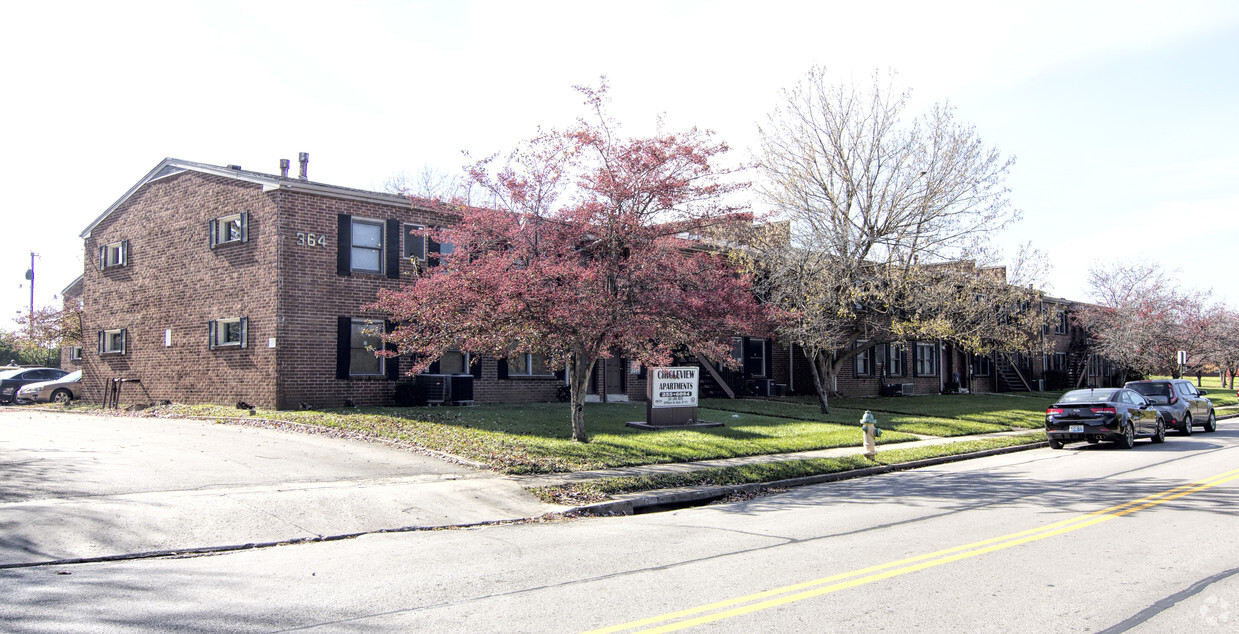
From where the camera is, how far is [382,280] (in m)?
22.2

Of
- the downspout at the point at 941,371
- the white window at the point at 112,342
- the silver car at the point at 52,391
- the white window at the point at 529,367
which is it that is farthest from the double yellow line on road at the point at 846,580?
the downspout at the point at 941,371

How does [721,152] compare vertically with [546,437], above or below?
above

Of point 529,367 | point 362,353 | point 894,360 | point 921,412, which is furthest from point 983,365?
point 362,353

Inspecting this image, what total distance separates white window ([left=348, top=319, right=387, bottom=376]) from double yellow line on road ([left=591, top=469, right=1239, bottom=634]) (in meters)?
17.1

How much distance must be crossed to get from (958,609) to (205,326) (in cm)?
2234

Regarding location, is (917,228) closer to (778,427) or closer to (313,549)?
(778,427)

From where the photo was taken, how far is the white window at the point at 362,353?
21.7 meters

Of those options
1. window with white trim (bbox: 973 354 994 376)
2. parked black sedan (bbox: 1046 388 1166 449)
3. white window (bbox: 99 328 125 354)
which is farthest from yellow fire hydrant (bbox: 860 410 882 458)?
window with white trim (bbox: 973 354 994 376)

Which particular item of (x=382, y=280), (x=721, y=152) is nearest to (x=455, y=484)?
(x=721, y=152)

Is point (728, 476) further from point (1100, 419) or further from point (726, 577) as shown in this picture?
point (1100, 419)

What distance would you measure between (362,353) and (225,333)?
3.97 meters

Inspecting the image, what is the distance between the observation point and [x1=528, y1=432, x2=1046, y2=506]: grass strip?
1121 cm

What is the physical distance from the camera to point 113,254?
26781mm

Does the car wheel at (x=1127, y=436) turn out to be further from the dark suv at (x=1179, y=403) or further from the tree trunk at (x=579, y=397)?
the tree trunk at (x=579, y=397)
